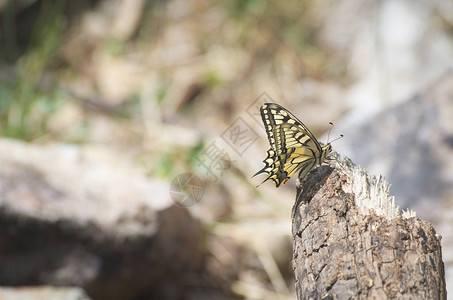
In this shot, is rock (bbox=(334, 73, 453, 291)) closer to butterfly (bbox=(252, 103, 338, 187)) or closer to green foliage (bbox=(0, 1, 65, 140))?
butterfly (bbox=(252, 103, 338, 187))

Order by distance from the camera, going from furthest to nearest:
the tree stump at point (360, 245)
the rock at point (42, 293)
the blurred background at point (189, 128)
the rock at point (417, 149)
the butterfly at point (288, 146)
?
the rock at point (417, 149) < the blurred background at point (189, 128) < the rock at point (42, 293) < the butterfly at point (288, 146) < the tree stump at point (360, 245)

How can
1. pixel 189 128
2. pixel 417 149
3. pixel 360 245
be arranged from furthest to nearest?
pixel 189 128, pixel 417 149, pixel 360 245

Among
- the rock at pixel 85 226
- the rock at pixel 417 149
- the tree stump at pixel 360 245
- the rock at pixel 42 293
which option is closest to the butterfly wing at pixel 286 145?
the tree stump at pixel 360 245

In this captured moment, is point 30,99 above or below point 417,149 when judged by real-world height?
above

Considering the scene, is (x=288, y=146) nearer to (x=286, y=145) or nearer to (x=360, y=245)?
(x=286, y=145)

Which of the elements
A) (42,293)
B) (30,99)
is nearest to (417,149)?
(42,293)

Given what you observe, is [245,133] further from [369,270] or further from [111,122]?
[369,270]

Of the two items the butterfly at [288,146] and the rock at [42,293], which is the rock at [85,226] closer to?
the rock at [42,293]

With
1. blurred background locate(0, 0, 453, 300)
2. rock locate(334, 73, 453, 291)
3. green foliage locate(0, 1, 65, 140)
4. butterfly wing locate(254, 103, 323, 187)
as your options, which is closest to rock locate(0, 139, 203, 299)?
blurred background locate(0, 0, 453, 300)
